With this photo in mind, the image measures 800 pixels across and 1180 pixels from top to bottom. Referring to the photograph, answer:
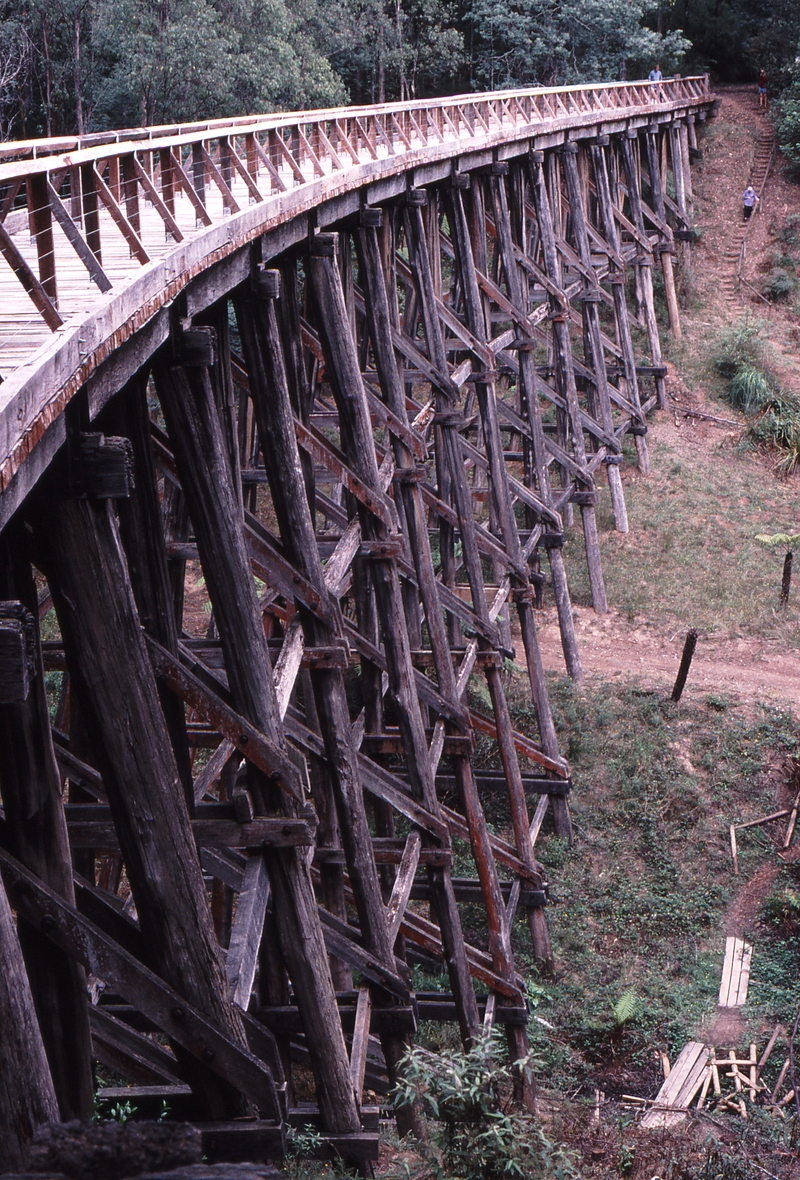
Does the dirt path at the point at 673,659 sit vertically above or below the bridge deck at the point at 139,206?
below

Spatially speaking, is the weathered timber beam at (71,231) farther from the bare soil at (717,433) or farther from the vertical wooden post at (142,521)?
the bare soil at (717,433)

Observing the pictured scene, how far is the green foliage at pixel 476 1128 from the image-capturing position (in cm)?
553

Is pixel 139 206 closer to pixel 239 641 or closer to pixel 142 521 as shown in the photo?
pixel 239 641

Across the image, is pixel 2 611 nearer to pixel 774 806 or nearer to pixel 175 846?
pixel 175 846

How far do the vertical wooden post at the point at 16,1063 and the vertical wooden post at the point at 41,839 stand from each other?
2.58ft

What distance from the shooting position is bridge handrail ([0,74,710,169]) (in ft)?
20.0

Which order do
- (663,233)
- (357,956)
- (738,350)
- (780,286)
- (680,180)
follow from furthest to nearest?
(680,180), (780,286), (738,350), (663,233), (357,956)

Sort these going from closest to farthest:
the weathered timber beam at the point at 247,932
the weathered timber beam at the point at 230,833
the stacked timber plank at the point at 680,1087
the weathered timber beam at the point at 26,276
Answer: the weathered timber beam at the point at 26,276 → the weathered timber beam at the point at 247,932 → the weathered timber beam at the point at 230,833 → the stacked timber plank at the point at 680,1087

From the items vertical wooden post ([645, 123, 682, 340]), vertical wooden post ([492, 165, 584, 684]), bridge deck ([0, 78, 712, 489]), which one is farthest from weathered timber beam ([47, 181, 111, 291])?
vertical wooden post ([645, 123, 682, 340])

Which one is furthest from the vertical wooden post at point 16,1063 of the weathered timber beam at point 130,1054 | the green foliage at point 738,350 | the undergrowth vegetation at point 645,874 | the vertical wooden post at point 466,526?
the green foliage at point 738,350

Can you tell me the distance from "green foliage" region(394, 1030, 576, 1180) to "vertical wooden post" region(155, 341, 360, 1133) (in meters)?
0.43

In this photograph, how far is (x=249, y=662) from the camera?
5.31 m

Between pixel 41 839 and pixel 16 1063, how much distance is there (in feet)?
3.15

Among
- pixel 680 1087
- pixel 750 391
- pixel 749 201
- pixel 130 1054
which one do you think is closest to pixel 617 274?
pixel 750 391
